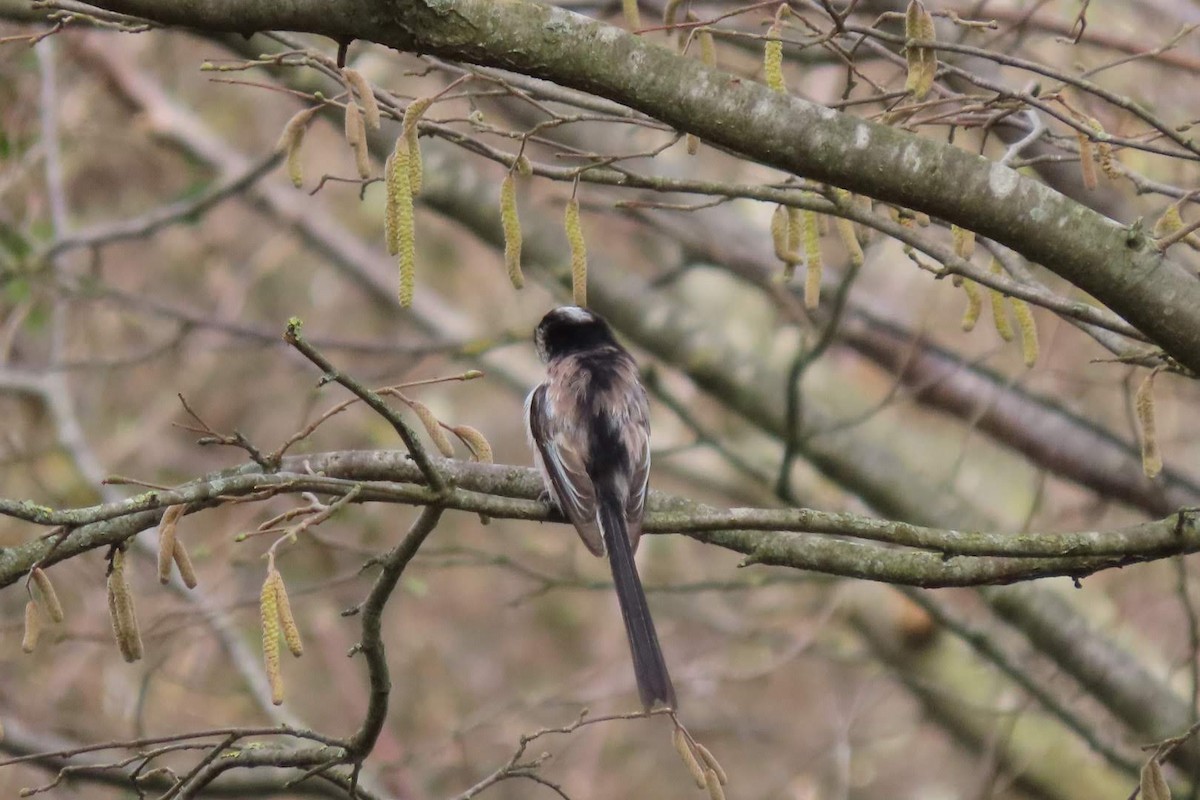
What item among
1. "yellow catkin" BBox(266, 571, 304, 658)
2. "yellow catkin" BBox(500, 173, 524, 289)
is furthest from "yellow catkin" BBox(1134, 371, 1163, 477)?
"yellow catkin" BBox(266, 571, 304, 658)

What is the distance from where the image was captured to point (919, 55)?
3.34 meters

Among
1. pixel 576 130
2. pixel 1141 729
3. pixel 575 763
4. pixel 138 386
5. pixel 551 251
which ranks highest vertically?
pixel 576 130

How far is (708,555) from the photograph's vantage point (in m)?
12.9

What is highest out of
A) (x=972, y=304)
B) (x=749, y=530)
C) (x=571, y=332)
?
(x=972, y=304)

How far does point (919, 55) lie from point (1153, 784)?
176cm

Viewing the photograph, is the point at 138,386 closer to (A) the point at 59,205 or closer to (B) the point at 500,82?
(A) the point at 59,205

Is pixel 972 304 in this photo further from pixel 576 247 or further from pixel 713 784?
pixel 713 784

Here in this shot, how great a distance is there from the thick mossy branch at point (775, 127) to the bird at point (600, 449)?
4.73 feet

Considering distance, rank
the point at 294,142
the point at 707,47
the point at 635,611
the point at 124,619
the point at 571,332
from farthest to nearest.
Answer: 1. the point at 571,332
2. the point at 635,611
3. the point at 707,47
4. the point at 294,142
5. the point at 124,619

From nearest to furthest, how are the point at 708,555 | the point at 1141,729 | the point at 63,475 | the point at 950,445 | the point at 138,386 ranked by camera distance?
the point at 1141,729 < the point at 63,475 < the point at 950,445 < the point at 138,386 < the point at 708,555

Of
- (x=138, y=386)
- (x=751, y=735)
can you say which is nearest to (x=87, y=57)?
(x=138, y=386)

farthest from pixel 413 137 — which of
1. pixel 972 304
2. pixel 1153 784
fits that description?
pixel 1153 784

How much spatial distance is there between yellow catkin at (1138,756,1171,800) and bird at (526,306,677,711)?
3.80 ft

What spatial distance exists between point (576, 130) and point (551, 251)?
83 centimetres
